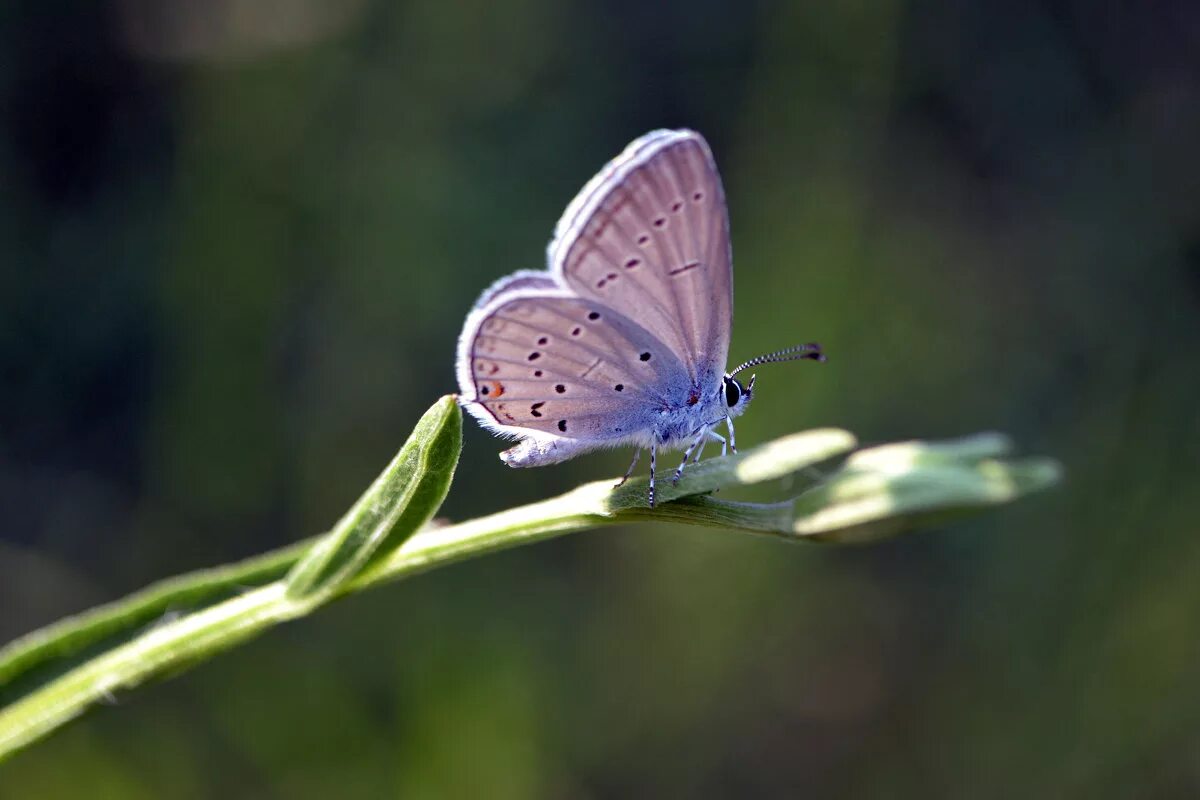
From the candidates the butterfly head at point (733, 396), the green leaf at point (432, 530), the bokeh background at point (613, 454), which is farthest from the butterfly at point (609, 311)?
the bokeh background at point (613, 454)

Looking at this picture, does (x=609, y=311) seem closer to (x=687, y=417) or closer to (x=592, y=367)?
(x=592, y=367)

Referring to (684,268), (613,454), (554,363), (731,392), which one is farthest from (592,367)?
(613,454)

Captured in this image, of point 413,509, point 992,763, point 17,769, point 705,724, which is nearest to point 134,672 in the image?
point 413,509

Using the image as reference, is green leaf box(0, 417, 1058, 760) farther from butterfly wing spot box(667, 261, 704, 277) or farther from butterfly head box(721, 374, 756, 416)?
butterfly head box(721, 374, 756, 416)

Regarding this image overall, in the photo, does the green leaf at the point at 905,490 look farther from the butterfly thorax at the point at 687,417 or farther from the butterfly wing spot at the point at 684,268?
the butterfly thorax at the point at 687,417

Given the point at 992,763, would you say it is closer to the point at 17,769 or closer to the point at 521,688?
the point at 521,688

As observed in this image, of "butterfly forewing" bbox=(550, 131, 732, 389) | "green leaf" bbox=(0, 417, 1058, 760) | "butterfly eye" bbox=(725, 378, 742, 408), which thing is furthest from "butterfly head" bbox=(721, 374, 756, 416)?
"green leaf" bbox=(0, 417, 1058, 760)
